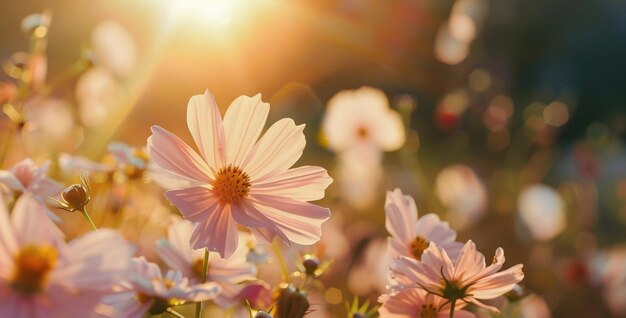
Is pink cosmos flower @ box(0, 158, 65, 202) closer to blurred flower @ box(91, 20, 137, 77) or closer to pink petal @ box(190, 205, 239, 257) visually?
pink petal @ box(190, 205, 239, 257)

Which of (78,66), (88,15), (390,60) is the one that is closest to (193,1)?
(78,66)

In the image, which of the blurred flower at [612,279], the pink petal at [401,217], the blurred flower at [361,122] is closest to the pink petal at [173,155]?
the pink petal at [401,217]

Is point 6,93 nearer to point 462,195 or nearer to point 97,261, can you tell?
point 97,261

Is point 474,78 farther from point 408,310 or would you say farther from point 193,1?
point 408,310

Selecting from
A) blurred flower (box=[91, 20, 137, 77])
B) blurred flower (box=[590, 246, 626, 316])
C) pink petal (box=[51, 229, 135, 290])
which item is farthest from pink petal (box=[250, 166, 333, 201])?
blurred flower (box=[590, 246, 626, 316])

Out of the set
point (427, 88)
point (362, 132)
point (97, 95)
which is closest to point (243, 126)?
point (97, 95)

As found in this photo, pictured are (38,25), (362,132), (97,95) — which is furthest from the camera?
(362,132)

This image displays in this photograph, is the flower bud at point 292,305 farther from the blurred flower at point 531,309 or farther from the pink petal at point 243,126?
the blurred flower at point 531,309
